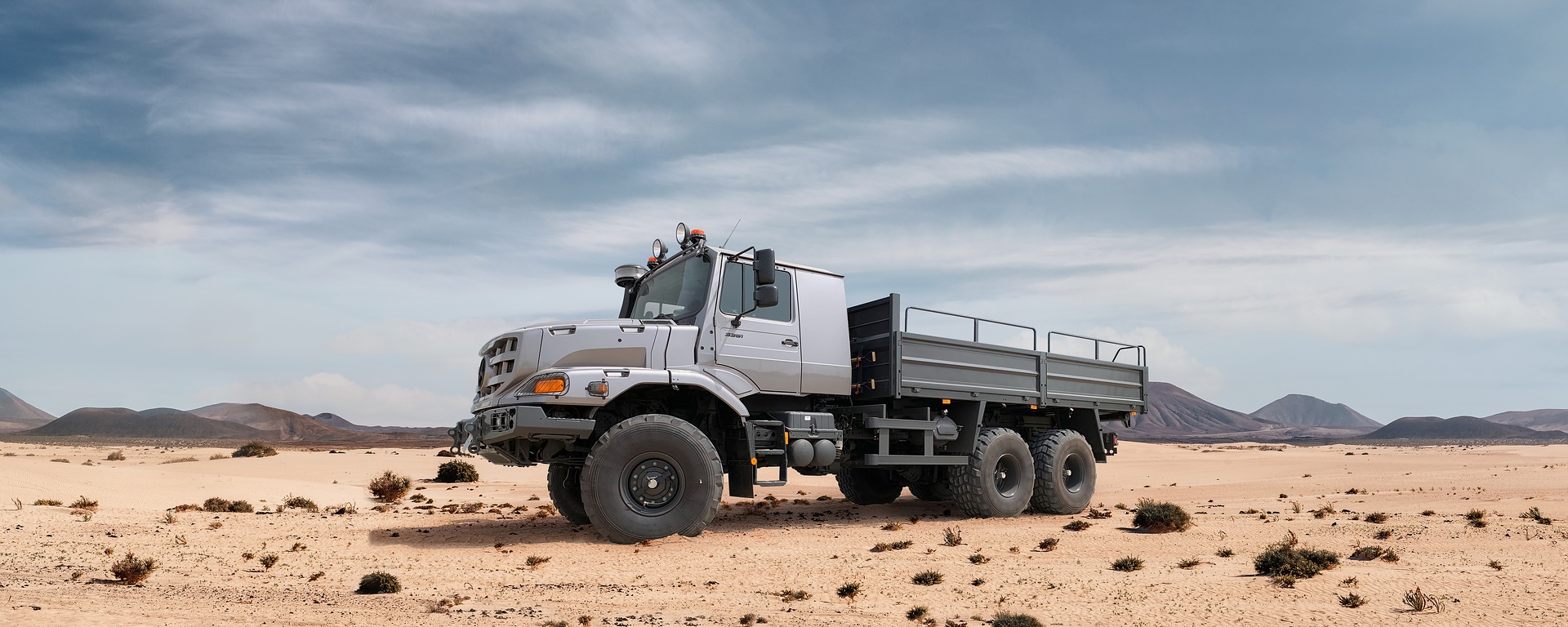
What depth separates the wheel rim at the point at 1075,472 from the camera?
16.9 metres

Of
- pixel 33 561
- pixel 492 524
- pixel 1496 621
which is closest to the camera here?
pixel 1496 621

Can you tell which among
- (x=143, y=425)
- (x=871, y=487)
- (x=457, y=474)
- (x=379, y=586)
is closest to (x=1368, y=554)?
(x=871, y=487)

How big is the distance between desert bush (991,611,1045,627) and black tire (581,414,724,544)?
5.13 metres

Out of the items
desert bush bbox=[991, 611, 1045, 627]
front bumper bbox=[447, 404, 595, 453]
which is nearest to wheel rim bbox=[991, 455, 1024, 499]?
front bumper bbox=[447, 404, 595, 453]

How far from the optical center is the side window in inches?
499

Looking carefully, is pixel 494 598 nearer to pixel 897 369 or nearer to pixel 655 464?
pixel 655 464

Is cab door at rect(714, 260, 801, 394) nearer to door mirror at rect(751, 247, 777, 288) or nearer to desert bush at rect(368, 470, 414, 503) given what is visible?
door mirror at rect(751, 247, 777, 288)

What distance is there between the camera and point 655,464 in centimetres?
1175

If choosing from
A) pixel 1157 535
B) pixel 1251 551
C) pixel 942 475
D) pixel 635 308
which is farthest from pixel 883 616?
pixel 942 475

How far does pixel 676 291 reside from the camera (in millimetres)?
13086

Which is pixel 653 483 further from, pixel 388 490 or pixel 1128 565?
pixel 388 490

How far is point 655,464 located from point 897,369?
398 cm

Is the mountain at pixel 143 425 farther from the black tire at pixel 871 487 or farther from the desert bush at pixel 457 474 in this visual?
the black tire at pixel 871 487

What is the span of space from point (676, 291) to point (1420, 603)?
878 centimetres
